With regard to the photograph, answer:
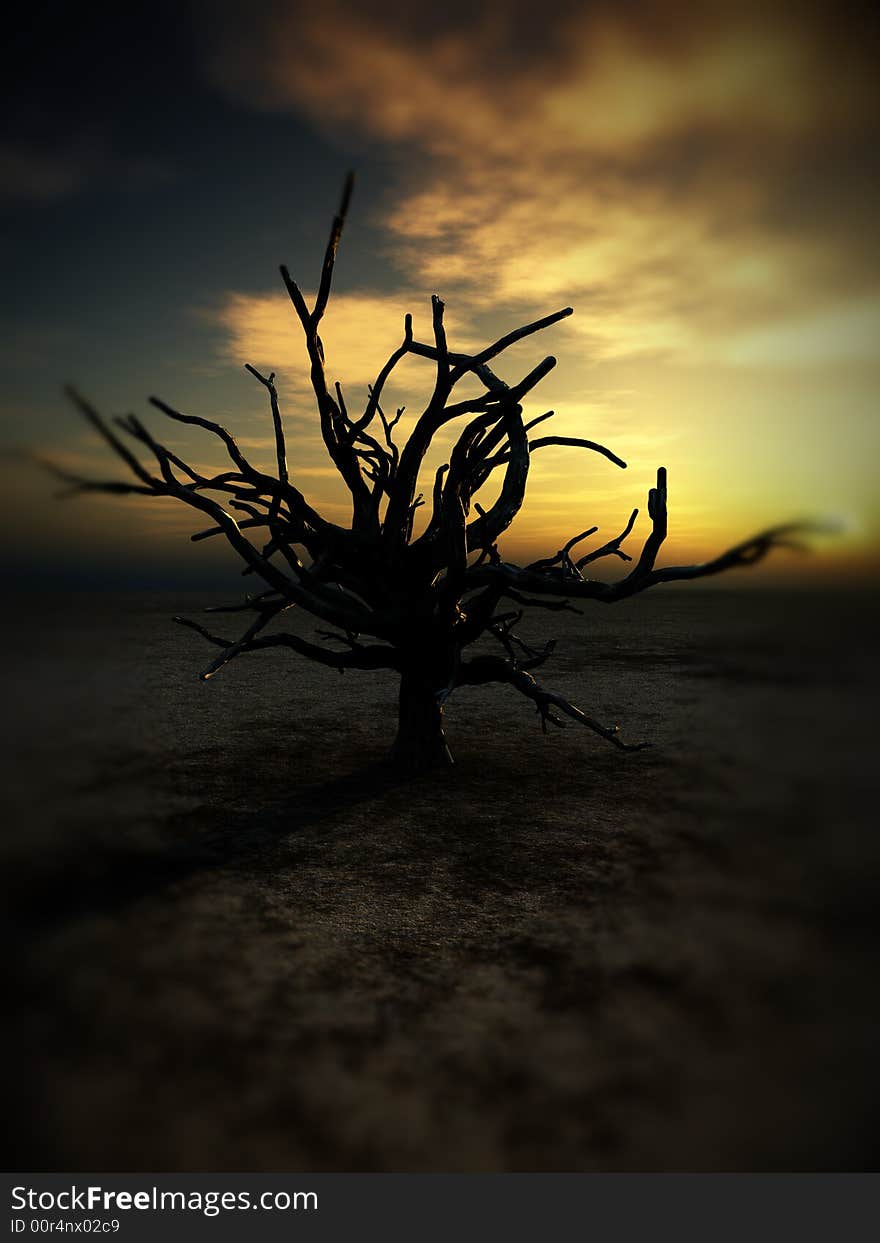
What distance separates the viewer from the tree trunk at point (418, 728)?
7.45 meters

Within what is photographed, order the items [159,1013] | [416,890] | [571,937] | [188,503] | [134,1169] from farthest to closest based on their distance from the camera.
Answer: [188,503]
[416,890]
[571,937]
[159,1013]
[134,1169]

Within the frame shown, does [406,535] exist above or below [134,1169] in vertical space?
above

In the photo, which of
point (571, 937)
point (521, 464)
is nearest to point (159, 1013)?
point (571, 937)

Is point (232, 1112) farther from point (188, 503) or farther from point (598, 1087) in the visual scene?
point (188, 503)

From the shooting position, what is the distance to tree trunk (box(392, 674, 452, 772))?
7453mm

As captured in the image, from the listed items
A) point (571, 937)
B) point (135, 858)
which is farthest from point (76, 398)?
point (571, 937)

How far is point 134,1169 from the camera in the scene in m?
2.33

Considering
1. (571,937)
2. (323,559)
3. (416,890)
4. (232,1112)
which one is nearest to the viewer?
(232,1112)

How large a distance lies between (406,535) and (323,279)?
2.44 metres

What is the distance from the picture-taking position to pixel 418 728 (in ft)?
24.6

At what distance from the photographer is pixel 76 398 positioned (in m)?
4.53

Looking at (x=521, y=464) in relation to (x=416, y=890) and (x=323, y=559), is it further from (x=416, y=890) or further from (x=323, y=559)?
(x=416, y=890)

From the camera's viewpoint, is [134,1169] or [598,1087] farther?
[598,1087]

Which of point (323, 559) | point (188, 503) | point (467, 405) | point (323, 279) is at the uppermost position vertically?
point (323, 279)
